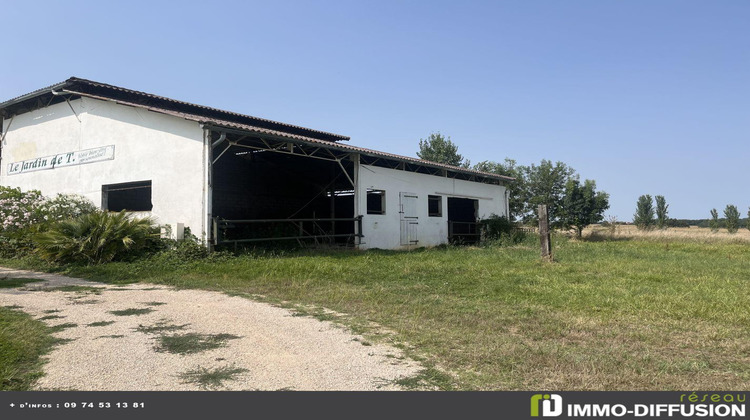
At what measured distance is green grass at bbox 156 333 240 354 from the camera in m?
4.53

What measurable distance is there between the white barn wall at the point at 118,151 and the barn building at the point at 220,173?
40 mm

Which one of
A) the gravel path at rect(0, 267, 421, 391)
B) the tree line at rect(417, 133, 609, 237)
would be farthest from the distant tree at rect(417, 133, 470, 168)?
the gravel path at rect(0, 267, 421, 391)

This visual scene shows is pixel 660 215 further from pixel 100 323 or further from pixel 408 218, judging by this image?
pixel 100 323

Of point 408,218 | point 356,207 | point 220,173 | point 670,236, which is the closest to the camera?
point 356,207

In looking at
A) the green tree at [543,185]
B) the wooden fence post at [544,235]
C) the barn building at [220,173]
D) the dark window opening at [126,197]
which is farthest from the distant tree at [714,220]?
the dark window opening at [126,197]

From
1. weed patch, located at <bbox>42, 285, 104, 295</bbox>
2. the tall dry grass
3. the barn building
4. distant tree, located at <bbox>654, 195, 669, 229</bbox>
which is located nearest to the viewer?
weed patch, located at <bbox>42, 285, 104, 295</bbox>

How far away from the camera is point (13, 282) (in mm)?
8891

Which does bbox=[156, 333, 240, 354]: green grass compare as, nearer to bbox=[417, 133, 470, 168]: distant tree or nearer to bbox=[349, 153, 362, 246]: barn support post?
bbox=[349, 153, 362, 246]: barn support post

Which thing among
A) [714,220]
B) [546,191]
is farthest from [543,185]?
[714,220]

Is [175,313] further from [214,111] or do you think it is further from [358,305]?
[214,111]

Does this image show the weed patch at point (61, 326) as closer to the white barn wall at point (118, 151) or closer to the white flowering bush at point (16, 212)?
the white barn wall at point (118, 151)

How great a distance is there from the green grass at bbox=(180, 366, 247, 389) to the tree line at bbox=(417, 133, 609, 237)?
31.8 metres

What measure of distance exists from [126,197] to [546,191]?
35975 mm
